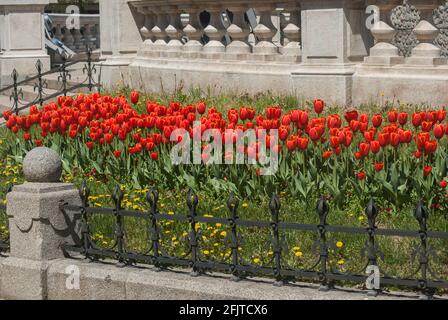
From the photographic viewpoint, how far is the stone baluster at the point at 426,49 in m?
10.6

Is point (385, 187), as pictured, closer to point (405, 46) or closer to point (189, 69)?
point (189, 69)

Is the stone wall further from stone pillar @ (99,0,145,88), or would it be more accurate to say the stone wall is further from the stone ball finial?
the stone ball finial

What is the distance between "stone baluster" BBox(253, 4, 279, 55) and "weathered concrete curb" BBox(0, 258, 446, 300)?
550 cm

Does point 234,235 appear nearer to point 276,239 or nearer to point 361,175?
point 276,239

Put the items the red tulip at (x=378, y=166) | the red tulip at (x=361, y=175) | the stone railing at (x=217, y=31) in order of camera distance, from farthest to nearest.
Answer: the stone railing at (x=217, y=31)
the red tulip at (x=361, y=175)
the red tulip at (x=378, y=166)

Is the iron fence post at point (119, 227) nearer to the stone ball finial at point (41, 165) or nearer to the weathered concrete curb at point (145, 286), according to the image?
the weathered concrete curb at point (145, 286)

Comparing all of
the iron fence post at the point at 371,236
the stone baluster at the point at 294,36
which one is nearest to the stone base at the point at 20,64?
the stone baluster at the point at 294,36

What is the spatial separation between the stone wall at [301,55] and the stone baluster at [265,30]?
1 centimetres

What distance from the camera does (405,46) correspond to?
1694 centimetres

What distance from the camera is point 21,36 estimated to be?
19203mm

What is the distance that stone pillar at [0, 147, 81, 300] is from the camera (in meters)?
7.45

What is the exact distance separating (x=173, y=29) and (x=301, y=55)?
2.82 m

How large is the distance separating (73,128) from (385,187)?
131 inches

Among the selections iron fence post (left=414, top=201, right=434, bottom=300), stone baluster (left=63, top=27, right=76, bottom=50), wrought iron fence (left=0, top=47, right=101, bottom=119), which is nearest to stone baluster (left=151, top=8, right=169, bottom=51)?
wrought iron fence (left=0, top=47, right=101, bottom=119)
